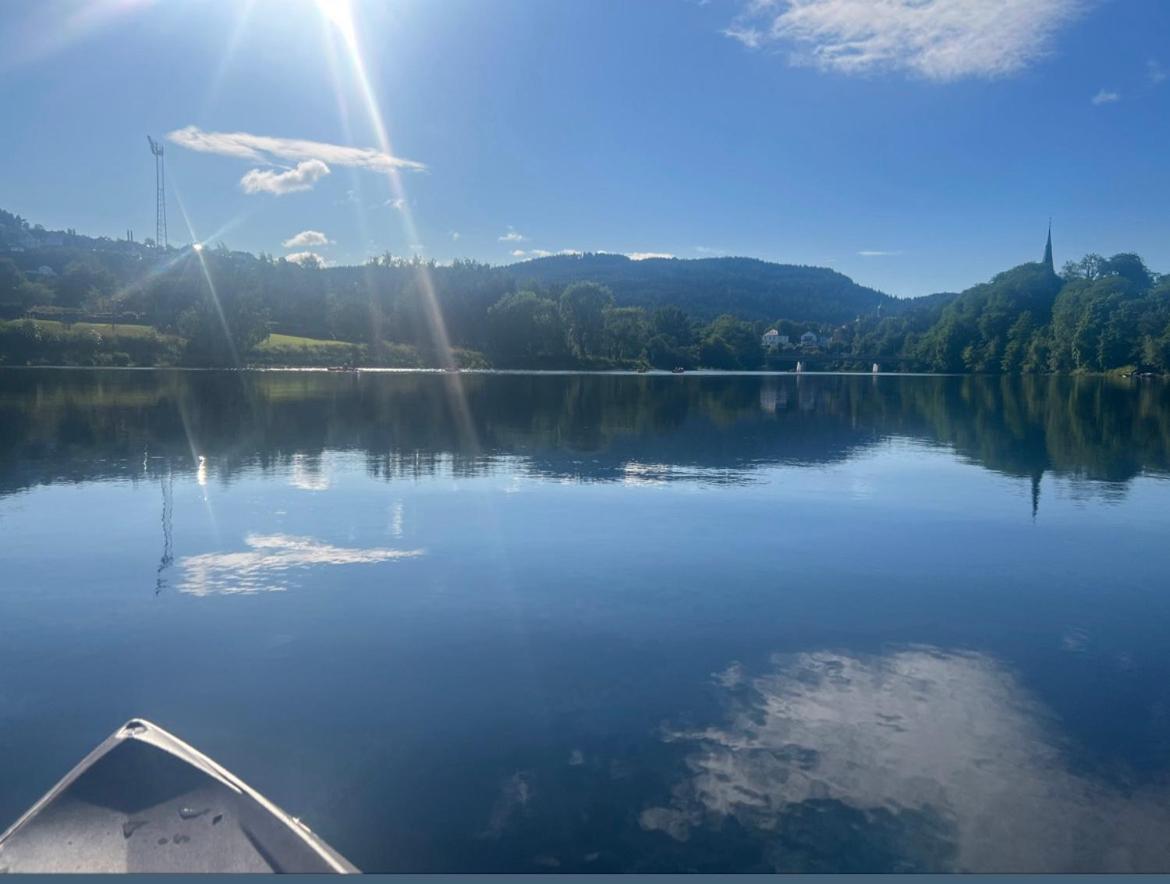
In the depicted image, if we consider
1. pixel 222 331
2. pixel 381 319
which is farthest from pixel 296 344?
pixel 381 319

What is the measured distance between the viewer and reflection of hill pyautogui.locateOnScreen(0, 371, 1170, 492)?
3381 cm

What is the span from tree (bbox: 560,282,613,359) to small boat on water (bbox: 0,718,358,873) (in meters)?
173

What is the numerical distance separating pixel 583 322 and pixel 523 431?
449ft

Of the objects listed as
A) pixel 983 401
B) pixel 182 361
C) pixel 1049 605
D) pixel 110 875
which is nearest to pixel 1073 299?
pixel 983 401

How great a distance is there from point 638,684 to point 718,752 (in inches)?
84.4

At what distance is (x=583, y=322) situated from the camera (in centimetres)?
18088

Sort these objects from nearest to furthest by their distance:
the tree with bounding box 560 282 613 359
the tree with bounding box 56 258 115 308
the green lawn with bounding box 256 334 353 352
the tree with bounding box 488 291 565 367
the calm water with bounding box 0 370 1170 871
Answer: the calm water with bounding box 0 370 1170 871 → the green lawn with bounding box 256 334 353 352 → the tree with bounding box 56 258 115 308 → the tree with bounding box 488 291 565 367 → the tree with bounding box 560 282 613 359

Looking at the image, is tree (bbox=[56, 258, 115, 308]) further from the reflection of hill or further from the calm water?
the calm water

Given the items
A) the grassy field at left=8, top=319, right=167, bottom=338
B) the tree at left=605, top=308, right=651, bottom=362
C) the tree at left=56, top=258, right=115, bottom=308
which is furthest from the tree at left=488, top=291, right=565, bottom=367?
the tree at left=56, top=258, right=115, bottom=308

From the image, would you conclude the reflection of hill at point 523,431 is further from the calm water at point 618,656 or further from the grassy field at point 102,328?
the grassy field at point 102,328

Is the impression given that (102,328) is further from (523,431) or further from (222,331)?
(523,431)

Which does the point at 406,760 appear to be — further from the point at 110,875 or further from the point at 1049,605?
the point at 1049,605

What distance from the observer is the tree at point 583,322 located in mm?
180500

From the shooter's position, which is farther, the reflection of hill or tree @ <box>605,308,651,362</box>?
tree @ <box>605,308,651,362</box>
